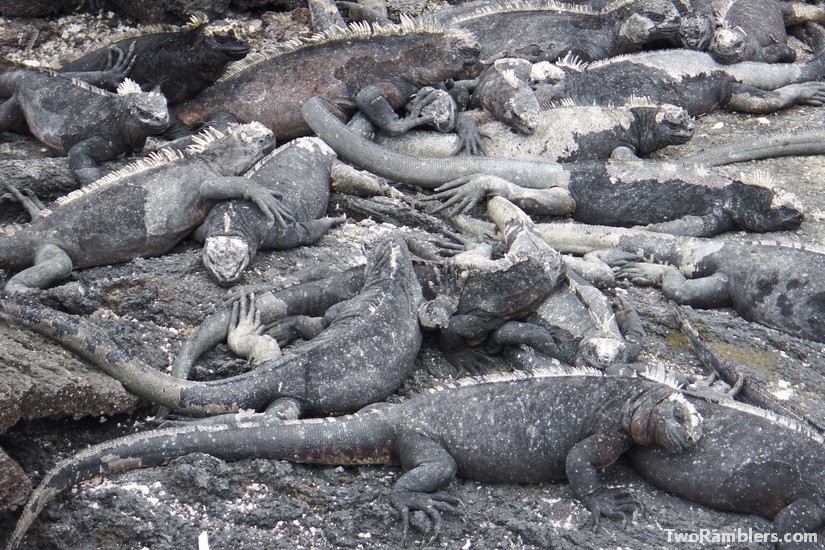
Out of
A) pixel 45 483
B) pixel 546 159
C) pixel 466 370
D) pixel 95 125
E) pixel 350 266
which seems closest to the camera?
pixel 45 483

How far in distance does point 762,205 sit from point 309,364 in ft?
9.85

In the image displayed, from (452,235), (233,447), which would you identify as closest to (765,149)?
(452,235)

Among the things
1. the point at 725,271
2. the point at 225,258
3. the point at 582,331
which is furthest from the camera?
the point at 725,271

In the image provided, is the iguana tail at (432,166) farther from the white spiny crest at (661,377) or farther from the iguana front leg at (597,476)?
the iguana front leg at (597,476)

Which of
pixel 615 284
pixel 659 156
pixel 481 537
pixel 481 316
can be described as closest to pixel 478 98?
pixel 659 156

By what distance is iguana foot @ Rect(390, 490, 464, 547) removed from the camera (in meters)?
4.27

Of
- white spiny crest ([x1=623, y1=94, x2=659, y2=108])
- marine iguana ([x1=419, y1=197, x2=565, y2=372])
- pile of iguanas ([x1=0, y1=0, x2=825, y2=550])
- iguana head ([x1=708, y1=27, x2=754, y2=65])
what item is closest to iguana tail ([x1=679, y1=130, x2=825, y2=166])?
pile of iguanas ([x1=0, y1=0, x2=825, y2=550])

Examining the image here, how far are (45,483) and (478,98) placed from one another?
12.9ft

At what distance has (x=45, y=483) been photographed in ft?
13.9

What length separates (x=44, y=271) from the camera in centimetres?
535

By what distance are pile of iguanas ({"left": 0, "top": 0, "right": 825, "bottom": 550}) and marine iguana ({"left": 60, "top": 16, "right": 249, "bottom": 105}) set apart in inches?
0.6

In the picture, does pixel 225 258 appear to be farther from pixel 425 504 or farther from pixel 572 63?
pixel 572 63

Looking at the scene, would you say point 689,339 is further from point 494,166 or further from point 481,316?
point 494,166

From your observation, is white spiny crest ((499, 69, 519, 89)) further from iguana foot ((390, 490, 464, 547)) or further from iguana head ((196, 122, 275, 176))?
iguana foot ((390, 490, 464, 547))
